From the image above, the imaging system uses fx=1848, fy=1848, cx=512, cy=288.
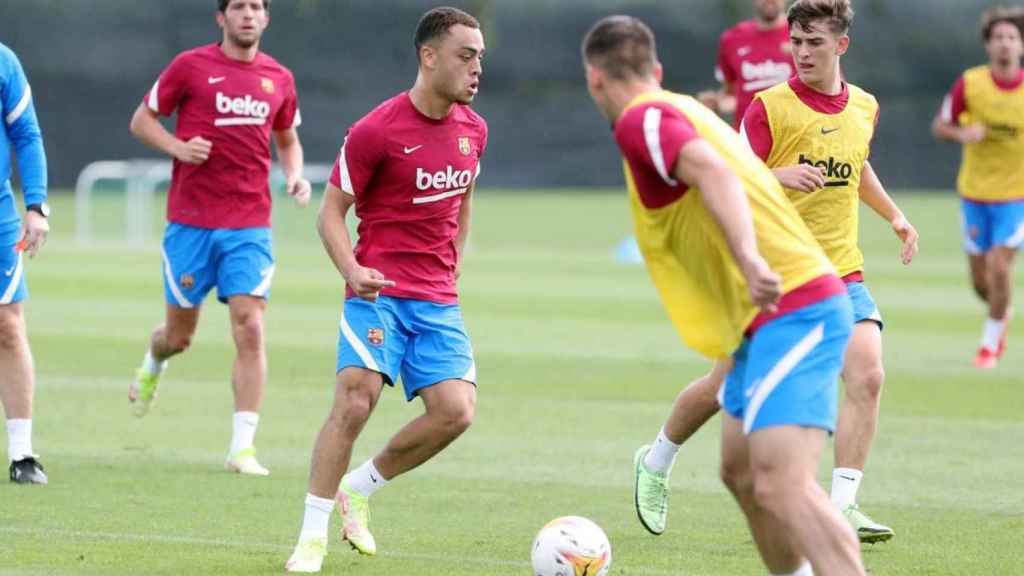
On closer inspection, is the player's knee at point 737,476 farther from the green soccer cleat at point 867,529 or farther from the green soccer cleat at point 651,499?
the green soccer cleat at point 651,499

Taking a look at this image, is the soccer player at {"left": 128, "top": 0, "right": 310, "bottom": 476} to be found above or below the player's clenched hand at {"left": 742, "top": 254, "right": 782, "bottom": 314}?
below

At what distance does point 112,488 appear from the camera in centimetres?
919

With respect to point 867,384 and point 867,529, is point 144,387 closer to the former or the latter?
point 867,384

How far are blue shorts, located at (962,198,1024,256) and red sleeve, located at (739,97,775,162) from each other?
7926mm

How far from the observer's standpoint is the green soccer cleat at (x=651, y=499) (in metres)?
8.04

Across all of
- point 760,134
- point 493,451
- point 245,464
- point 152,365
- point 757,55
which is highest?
point 760,134

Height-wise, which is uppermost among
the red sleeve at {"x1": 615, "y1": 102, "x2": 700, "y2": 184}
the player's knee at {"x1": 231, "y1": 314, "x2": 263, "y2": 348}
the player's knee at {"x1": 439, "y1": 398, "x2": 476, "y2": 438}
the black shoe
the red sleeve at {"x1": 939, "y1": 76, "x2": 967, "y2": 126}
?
the red sleeve at {"x1": 615, "y1": 102, "x2": 700, "y2": 184}

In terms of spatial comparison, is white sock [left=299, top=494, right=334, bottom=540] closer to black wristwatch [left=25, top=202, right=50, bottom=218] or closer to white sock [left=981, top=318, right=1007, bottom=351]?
black wristwatch [left=25, top=202, right=50, bottom=218]

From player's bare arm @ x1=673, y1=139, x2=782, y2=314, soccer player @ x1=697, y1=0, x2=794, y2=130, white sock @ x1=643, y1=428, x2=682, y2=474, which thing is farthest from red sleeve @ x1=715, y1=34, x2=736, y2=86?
player's bare arm @ x1=673, y1=139, x2=782, y2=314

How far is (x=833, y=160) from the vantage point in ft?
26.1

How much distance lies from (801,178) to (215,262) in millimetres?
4182

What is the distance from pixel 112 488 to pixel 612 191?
2554cm

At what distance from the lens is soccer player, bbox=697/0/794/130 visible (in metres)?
14.5

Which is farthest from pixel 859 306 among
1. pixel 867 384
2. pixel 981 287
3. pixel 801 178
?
pixel 981 287
